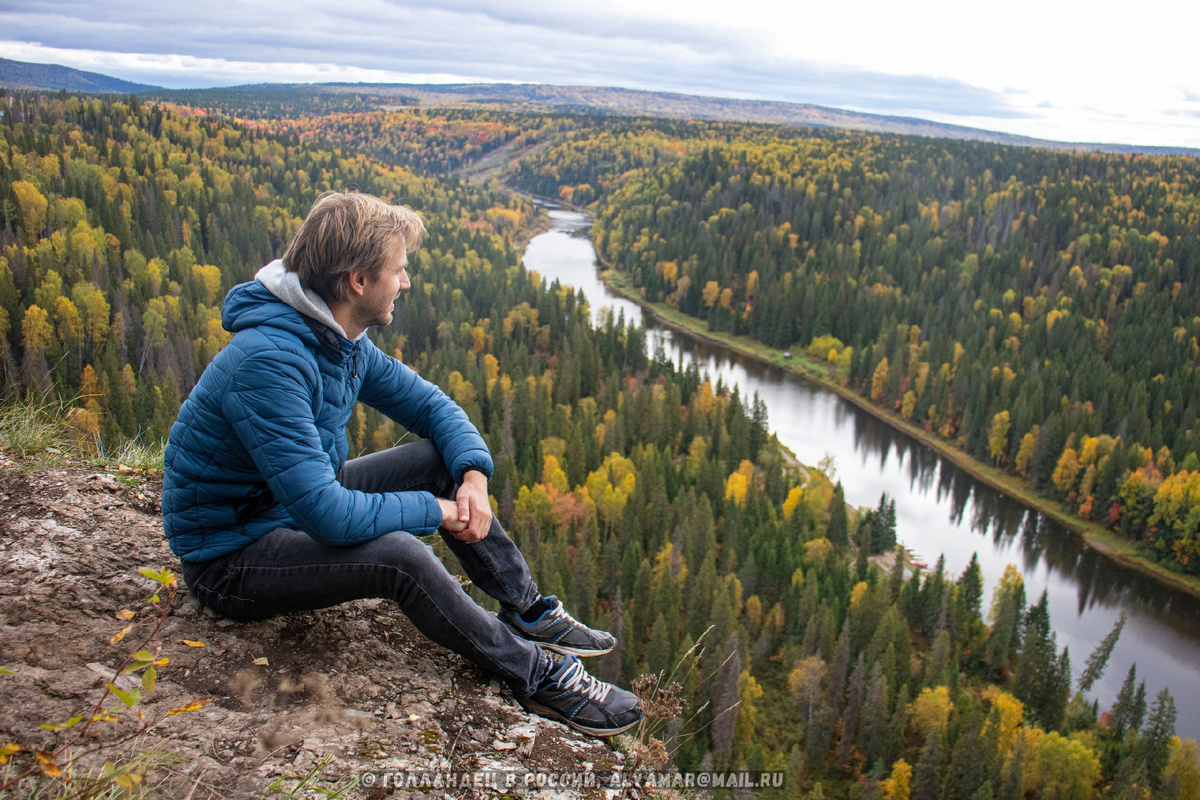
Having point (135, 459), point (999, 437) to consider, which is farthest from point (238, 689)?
point (999, 437)

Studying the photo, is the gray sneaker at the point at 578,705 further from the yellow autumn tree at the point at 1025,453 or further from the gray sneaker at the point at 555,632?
the yellow autumn tree at the point at 1025,453

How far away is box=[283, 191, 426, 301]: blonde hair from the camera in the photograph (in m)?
4.54

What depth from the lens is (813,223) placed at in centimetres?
13712

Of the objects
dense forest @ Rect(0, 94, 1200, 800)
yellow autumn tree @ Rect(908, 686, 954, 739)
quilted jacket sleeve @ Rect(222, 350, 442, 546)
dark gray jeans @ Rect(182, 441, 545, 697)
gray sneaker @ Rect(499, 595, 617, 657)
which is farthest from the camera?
yellow autumn tree @ Rect(908, 686, 954, 739)

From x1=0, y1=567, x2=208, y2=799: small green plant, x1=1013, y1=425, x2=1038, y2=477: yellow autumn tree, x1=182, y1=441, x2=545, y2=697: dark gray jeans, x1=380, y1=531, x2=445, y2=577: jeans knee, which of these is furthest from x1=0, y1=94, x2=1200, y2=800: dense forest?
x1=1013, y1=425, x2=1038, y2=477: yellow autumn tree

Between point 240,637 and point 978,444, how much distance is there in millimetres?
72866

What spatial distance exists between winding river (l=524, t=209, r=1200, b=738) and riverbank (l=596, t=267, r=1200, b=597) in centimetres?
85

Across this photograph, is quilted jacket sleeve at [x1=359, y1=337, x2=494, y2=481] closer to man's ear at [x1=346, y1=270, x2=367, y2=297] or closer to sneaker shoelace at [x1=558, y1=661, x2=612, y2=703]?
man's ear at [x1=346, y1=270, x2=367, y2=297]

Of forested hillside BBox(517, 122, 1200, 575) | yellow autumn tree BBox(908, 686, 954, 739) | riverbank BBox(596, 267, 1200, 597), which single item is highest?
forested hillside BBox(517, 122, 1200, 575)

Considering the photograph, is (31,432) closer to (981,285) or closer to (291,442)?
(291,442)

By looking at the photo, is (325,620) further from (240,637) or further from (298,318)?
(298,318)

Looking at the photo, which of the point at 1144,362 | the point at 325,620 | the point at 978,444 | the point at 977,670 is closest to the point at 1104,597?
the point at 977,670

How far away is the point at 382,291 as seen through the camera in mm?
4762

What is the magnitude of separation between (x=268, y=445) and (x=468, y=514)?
1297mm
